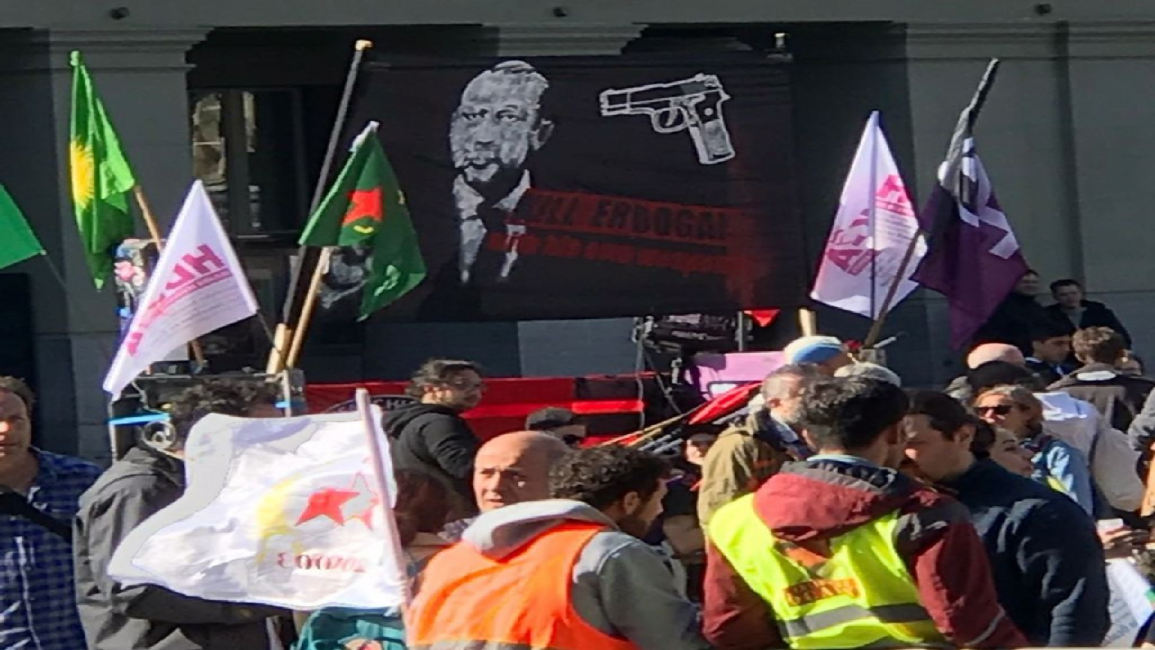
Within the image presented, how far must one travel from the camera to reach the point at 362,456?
585 centimetres

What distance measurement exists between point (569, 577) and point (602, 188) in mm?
6065

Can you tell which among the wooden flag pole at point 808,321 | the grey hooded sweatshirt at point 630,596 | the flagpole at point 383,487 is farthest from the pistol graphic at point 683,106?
the grey hooded sweatshirt at point 630,596

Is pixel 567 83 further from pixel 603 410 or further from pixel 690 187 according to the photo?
pixel 603 410

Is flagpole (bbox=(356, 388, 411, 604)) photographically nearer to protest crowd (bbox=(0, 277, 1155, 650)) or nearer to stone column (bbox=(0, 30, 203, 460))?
protest crowd (bbox=(0, 277, 1155, 650))

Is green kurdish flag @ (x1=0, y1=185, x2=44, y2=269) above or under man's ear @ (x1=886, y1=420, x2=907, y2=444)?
above

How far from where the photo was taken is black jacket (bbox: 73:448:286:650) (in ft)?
→ 19.6

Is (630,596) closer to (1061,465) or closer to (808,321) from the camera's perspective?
(1061,465)

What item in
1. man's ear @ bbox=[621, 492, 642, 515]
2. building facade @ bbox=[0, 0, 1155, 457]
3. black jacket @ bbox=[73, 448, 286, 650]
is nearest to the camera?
man's ear @ bbox=[621, 492, 642, 515]


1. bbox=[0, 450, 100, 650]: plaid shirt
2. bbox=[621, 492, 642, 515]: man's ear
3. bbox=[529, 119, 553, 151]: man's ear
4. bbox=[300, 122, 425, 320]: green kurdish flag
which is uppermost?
bbox=[529, 119, 553, 151]: man's ear

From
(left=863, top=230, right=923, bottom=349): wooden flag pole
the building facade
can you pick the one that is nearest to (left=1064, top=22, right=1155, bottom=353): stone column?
the building facade

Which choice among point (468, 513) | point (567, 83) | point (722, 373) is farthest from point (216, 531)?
point (722, 373)

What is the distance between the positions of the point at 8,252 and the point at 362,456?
154 inches

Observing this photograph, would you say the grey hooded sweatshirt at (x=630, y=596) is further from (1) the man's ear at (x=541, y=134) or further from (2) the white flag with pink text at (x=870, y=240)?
(1) the man's ear at (x=541, y=134)

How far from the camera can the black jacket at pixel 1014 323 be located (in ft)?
44.0
